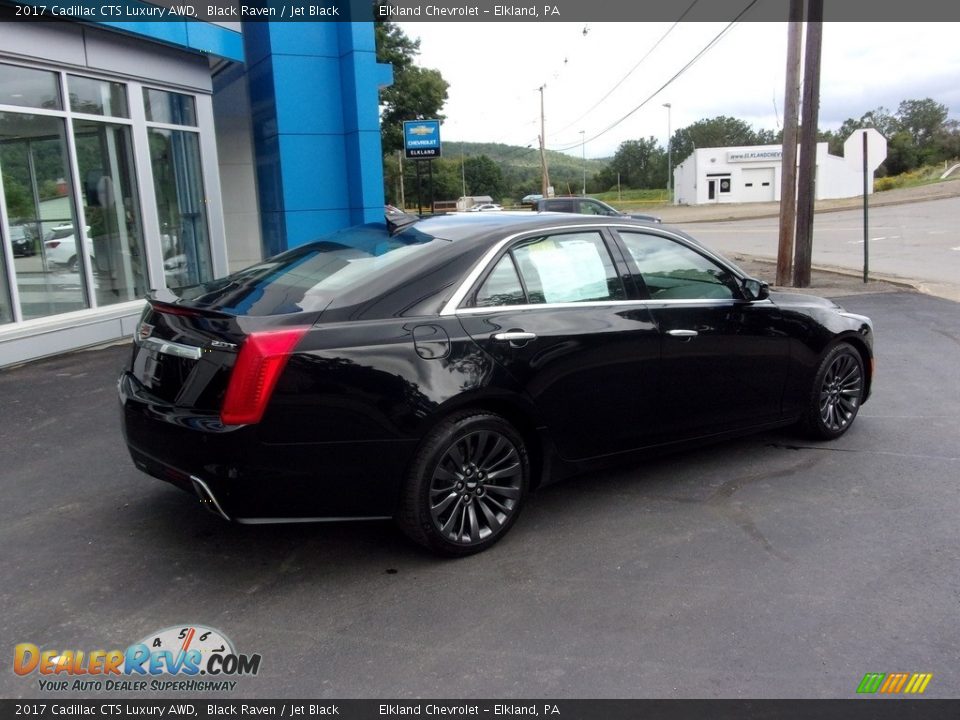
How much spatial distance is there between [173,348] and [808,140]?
42.4 feet

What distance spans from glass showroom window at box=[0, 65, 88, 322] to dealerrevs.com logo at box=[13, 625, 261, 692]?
662 cm

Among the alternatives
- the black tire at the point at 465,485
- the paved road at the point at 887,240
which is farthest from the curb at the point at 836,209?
the black tire at the point at 465,485

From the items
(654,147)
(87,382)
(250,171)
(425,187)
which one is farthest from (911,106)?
(87,382)

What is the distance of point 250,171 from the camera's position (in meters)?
15.6

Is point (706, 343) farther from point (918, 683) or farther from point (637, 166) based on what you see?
point (637, 166)

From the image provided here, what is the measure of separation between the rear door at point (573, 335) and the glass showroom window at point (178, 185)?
8212 mm

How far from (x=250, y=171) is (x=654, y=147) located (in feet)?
383

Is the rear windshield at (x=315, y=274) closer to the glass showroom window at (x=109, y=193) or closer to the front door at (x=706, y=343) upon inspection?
the front door at (x=706, y=343)

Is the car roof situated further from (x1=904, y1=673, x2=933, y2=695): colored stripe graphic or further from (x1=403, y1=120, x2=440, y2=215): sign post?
(x1=403, y1=120, x2=440, y2=215): sign post

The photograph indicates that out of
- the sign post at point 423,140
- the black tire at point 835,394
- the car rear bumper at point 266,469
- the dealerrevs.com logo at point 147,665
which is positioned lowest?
the dealerrevs.com logo at point 147,665

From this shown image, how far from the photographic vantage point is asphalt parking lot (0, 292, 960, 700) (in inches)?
119

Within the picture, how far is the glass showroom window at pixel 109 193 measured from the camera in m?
9.64

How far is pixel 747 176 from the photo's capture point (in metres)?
75.6

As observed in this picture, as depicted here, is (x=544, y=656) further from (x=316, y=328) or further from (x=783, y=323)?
(x=783, y=323)
